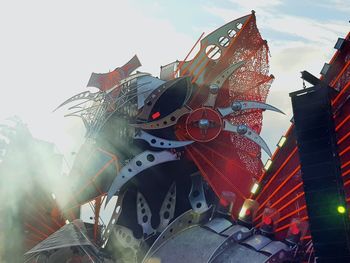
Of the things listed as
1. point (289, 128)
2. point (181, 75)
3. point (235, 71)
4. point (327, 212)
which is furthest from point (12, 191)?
point (327, 212)

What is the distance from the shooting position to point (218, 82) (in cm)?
3094

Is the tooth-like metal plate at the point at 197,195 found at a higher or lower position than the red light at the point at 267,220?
higher

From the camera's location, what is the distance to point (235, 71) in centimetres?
3183

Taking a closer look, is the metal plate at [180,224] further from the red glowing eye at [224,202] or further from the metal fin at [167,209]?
the metal fin at [167,209]

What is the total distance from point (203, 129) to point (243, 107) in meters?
2.77

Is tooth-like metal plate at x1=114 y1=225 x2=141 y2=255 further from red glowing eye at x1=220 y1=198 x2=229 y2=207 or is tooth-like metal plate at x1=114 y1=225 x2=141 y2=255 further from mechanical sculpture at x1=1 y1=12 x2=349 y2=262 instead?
red glowing eye at x1=220 y1=198 x2=229 y2=207

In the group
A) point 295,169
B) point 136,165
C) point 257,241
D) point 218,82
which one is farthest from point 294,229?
point 218,82

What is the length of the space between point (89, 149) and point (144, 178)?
4.98 metres

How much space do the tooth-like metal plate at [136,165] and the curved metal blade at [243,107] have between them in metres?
4.27

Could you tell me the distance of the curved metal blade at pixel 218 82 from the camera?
30.5m

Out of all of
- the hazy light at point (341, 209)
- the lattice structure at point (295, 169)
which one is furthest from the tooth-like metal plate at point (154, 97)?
the hazy light at point (341, 209)

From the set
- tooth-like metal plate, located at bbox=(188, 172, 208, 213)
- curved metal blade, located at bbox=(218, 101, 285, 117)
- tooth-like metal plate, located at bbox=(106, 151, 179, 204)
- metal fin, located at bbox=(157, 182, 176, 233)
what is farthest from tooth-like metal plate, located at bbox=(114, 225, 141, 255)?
curved metal blade, located at bbox=(218, 101, 285, 117)

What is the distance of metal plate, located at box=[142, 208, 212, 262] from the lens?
27.1 m

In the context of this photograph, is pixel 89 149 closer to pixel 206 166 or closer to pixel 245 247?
pixel 206 166
